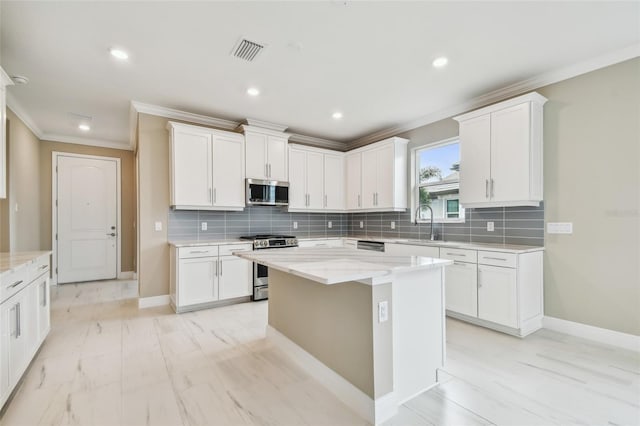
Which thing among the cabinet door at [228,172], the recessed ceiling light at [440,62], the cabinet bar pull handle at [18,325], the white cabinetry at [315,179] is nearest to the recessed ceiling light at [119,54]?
the cabinet door at [228,172]

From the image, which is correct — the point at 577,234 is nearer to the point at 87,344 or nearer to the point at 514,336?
the point at 514,336

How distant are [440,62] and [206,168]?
3100 millimetres

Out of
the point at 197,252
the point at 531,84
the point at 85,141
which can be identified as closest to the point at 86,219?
the point at 85,141

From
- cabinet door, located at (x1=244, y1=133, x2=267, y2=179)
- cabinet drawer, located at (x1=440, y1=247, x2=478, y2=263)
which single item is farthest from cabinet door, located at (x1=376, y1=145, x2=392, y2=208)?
cabinet door, located at (x1=244, y1=133, x2=267, y2=179)

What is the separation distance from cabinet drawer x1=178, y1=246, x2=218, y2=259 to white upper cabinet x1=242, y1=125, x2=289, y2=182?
1209 millimetres

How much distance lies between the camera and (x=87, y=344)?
2783mm

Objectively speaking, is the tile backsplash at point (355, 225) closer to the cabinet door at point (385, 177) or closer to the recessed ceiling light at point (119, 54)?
the cabinet door at point (385, 177)

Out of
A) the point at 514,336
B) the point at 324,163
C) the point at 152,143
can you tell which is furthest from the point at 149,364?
the point at 324,163

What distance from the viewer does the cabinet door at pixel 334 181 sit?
531 centimetres

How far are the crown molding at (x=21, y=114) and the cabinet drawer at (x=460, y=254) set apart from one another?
5.40 metres

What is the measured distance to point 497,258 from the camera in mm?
2990

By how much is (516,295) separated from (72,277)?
6.94 m

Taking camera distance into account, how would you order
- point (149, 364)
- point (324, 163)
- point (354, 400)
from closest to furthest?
point (354, 400), point (149, 364), point (324, 163)

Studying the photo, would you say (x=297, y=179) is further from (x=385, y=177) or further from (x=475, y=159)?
(x=475, y=159)
